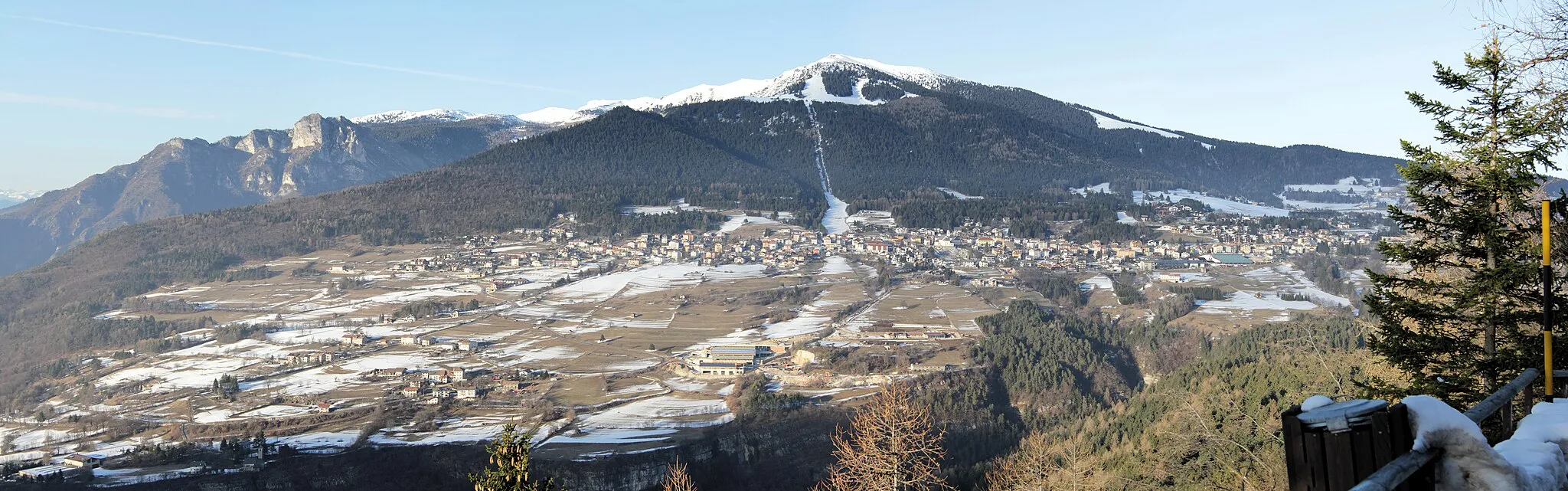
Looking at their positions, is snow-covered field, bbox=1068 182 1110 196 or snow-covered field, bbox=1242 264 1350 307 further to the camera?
snow-covered field, bbox=1068 182 1110 196

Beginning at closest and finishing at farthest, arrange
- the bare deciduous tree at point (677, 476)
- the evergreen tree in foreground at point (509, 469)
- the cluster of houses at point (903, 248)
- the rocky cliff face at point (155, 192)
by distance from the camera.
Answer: the evergreen tree in foreground at point (509, 469) → the bare deciduous tree at point (677, 476) → the cluster of houses at point (903, 248) → the rocky cliff face at point (155, 192)

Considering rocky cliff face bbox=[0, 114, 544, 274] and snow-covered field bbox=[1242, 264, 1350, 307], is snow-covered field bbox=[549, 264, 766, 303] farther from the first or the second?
rocky cliff face bbox=[0, 114, 544, 274]

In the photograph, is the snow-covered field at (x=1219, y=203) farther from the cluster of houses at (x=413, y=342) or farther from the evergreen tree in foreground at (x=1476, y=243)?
the evergreen tree in foreground at (x=1476, y=243)

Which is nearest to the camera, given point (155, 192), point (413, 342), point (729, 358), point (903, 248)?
point (729, 358)

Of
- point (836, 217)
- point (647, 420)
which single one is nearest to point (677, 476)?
point (647, 420)

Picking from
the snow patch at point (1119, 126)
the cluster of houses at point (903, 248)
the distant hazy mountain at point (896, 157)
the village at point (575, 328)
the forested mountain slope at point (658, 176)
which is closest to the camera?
the village at point (575, 328)

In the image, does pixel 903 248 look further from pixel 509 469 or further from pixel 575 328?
pixel 509 469

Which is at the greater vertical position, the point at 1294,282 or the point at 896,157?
the point at 896,157

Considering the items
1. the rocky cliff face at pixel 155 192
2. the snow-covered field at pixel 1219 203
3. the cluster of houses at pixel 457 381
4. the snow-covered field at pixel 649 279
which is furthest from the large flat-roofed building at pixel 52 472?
the rocky cliff face at pixel 155 192

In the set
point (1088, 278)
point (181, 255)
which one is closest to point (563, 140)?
point (181, 255)

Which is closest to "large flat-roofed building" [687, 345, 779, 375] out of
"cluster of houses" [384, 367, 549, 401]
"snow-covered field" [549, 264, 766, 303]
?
"cluster of houses" [384, 367, 549, 401]
